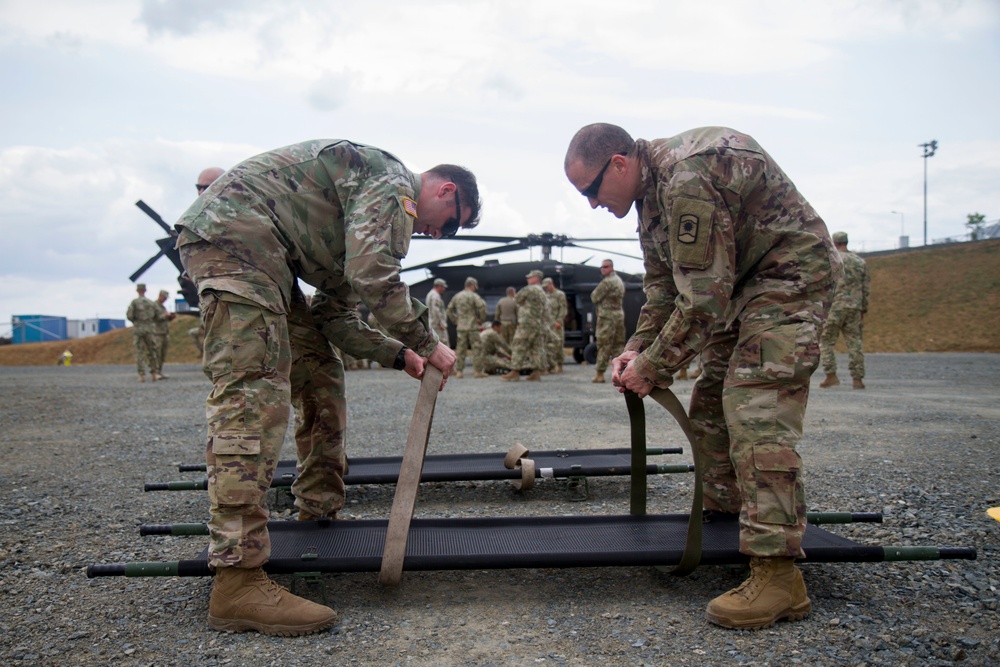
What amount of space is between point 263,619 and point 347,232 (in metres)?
1.32

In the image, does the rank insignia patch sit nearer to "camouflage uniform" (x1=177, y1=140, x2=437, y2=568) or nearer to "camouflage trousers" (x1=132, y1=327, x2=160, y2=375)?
"camouflage uniform" (x1=177, y1=140, x2=437, y2=568)

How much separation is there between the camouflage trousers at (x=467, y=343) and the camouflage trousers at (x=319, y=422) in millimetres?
11499

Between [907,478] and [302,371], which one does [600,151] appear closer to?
[302,371]

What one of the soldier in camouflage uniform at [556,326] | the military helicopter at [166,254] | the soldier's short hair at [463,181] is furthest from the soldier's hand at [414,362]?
the soldier in camouflage uniform at [556,326]

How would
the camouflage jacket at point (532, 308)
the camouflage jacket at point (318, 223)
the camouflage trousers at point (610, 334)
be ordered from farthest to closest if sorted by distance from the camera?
the camouflage trousers at point (610, 334) < the camouflage jacket at point (532, 308) < the camouflage jacket at point (318, 223)

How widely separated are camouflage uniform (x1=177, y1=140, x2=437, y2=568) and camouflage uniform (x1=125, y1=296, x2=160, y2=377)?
13.6m

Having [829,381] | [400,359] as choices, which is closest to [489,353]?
[829,381]

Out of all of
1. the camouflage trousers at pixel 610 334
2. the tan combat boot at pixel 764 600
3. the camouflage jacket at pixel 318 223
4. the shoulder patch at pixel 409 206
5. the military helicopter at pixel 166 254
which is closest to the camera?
the tan combat boot at pixel 764 600

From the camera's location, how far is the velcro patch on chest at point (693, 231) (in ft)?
7.92

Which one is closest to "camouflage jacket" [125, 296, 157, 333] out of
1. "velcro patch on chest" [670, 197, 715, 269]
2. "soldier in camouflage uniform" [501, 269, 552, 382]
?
"soldier in camouflage uniform" [501, 269, 552, 382]

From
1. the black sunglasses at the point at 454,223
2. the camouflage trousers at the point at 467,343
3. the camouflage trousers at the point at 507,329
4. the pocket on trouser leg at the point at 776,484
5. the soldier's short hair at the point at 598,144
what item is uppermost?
the soldier's short hair at the point at 598,144

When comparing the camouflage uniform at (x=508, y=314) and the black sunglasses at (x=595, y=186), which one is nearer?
the black sunglasses at (x=595, y=186)

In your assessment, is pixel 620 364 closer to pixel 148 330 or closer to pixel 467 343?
pixel 467 343

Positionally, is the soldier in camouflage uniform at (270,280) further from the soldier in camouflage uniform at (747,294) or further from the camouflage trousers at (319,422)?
the soldier in camouflage uniform at (747,294)
